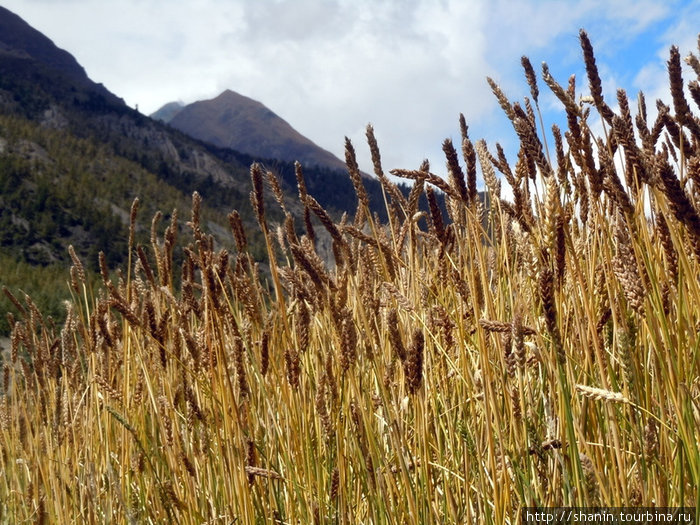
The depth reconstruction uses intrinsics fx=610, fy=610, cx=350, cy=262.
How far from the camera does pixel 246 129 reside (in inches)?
6447

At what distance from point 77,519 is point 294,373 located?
1011 millimetres

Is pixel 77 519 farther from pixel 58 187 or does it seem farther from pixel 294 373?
pixel 58 187

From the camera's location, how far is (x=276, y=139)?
158m

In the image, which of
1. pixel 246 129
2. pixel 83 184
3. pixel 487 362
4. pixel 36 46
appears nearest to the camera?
pixel 487 362

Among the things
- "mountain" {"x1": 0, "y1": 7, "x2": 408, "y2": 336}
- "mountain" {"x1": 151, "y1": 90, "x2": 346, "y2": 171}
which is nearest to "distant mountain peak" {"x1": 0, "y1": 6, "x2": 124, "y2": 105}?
"mountain" {"x1": 0, "y1": 7, "x2": 408, "y2": 336}

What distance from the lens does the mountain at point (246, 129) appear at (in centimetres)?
15475

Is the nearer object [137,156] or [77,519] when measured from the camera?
[77,519]

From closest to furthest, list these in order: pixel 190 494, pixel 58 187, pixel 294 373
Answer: pixel 294 373
pixel 190 494
pixel 58 187

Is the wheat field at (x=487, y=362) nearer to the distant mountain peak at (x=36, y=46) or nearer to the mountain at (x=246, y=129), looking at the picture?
the distant mountain peak at (x=36, y=46)

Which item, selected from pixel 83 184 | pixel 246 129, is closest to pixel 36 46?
pixel 246 129

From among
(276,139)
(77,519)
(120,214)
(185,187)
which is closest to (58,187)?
(120,214)

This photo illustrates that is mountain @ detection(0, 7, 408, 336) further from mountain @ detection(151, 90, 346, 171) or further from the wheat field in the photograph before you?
mountain @ detection(151, 90, 346, 171)

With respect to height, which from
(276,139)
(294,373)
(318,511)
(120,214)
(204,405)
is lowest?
(318,511)

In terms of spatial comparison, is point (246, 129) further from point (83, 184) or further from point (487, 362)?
point (487, 362)
